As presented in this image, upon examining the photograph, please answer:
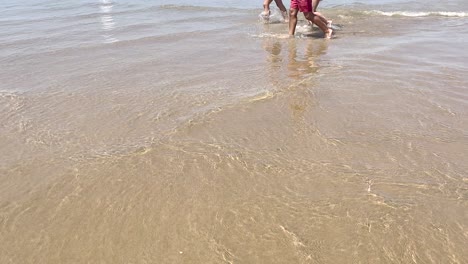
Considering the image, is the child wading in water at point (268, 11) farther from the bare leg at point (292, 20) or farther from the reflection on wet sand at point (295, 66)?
the reflection on wet sand at point (295, 66)

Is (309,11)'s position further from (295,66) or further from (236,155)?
(236,155)

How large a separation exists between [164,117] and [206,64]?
6.73 feet

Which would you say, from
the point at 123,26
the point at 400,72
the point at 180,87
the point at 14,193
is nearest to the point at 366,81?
the point at 400,72

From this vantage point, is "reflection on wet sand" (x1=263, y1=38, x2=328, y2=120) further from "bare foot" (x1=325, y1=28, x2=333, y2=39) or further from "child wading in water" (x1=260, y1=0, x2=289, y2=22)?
"child wading in water" (x1=260, y1=0, x2=289, y2=22)

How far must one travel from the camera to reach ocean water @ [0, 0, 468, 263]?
2189mm

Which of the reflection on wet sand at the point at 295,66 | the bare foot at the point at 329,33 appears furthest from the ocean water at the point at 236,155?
the bare foot at the point at 329,33

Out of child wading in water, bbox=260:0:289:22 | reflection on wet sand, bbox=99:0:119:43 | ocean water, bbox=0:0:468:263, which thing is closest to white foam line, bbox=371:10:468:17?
child wading in water, bbox=260:0:289:22

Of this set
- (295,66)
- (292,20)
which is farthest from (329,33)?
(295,66)

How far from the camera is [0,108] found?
4023 millimetres

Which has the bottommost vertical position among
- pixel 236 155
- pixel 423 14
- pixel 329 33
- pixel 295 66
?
Answer: pixel 236 155

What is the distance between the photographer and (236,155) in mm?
3047

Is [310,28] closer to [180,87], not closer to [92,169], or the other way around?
[180,87]

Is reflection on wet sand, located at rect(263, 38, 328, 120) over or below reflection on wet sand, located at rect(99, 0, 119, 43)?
below

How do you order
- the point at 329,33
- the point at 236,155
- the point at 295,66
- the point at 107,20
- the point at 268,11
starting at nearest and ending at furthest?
the point at 236,155 < the point at 295,66 < the point at 329,33 < the point at 268,11 < the point at 107,20
